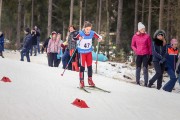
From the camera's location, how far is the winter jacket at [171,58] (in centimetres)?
1162

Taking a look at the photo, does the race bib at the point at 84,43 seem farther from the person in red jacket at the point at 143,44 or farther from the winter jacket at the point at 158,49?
the person in red jacket at the point at 143,44

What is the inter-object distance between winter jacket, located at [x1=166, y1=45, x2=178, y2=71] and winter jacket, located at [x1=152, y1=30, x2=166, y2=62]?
34 cm

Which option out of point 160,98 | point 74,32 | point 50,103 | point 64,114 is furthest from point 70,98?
point 74,32

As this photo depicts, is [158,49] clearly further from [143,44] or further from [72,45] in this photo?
[72,45]

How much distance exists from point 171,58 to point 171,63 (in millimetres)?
161

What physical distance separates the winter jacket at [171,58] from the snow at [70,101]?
1736mm

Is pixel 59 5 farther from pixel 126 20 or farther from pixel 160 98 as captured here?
pixel 160 98

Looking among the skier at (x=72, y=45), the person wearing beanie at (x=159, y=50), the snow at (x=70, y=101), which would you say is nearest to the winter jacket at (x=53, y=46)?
the skier at (x=72, y=45)

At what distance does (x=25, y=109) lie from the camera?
6.07 meters

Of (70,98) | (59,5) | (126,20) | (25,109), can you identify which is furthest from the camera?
(59,5)

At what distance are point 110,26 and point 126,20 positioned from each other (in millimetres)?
3659

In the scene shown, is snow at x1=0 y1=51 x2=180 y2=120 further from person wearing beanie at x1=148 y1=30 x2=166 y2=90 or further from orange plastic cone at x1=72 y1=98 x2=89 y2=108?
person wearing beanie at x1=148 y1=30 x2=166 y2=90

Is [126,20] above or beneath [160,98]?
above

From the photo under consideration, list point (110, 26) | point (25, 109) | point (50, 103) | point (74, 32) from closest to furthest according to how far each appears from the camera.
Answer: point (25, 109)
point (50, 103)
point (74, 32)
point (110, 26)
